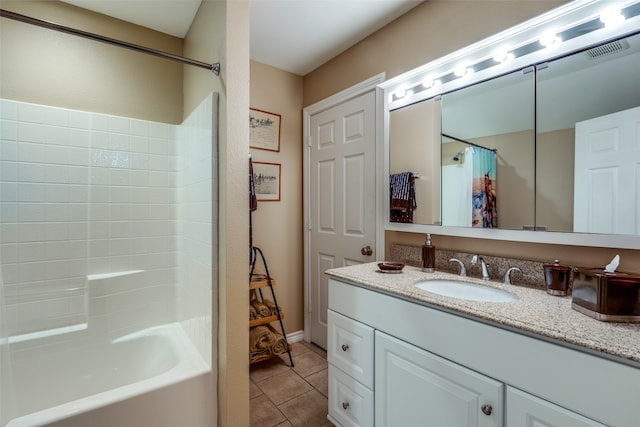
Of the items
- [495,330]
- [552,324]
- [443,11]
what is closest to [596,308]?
[552,324]

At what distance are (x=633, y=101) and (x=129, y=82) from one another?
105 inches

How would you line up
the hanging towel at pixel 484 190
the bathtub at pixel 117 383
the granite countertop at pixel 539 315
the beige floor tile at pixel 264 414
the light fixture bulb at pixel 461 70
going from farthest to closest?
the beige floor tile at pixel 264 414 < the light fixture bulb at pixel 461 70 < the hanging towel at pixel 484 190 < the bathtub at pixel 117 383 < the granite countertop at pixel 539 315

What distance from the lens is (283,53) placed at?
2.36m

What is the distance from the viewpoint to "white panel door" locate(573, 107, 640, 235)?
3.49 feet

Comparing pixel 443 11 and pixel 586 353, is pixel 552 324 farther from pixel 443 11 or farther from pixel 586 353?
pixel 443 11

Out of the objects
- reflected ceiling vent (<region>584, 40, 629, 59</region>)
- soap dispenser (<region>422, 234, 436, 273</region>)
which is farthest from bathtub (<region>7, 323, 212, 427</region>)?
reflected ceiling vent (<region>584, 40, 629, 59</region>)

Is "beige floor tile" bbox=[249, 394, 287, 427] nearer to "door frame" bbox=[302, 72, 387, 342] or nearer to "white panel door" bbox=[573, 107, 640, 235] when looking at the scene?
"door frame" bbox=[302, 72, 387, 342]

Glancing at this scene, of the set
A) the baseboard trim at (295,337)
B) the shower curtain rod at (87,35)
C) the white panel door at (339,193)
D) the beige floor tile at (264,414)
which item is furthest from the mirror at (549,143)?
the baseboard trim at (295,337)

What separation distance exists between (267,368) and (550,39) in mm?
2637

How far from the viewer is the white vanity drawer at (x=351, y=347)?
138 cm

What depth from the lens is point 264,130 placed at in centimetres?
250

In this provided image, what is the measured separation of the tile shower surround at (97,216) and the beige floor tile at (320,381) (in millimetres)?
992

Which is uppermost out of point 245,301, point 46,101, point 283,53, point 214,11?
point 283,53

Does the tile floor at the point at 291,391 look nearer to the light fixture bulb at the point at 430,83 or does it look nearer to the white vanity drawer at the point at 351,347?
the white vanity drawer at the point at 351,347
